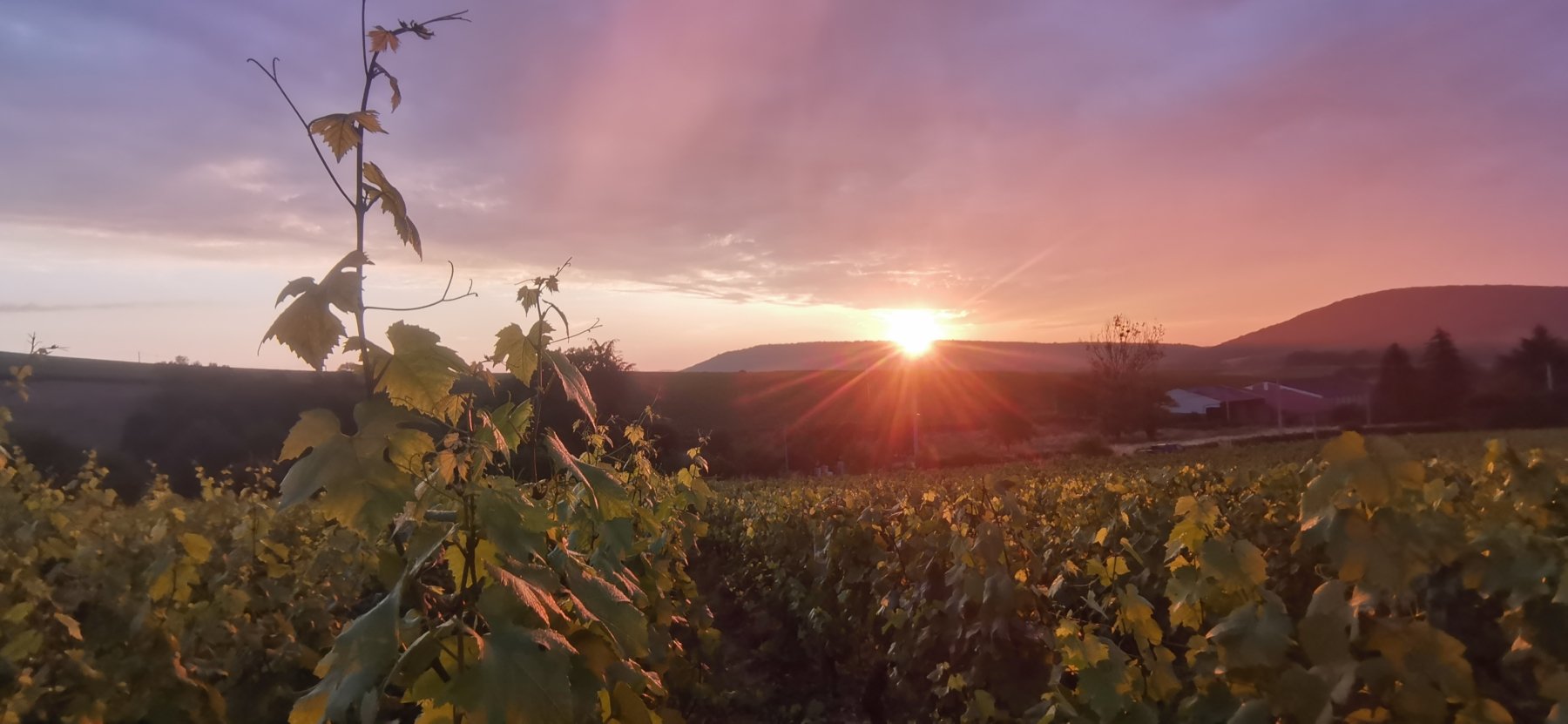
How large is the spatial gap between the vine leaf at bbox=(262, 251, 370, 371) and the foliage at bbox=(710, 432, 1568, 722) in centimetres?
206

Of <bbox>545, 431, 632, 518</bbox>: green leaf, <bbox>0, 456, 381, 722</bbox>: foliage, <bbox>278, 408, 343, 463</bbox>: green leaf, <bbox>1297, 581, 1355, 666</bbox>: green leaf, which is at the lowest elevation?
<bbox>0, 456, 381, 722</bbox>: foliage

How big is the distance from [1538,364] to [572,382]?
69671mm

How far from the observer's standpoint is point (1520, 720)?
364cm

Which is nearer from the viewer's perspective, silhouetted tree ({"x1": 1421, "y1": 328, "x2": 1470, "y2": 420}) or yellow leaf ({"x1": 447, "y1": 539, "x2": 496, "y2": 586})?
yellow leaf ({"x1": 447, "y1": 539, "x2": 496, "y2": 586})

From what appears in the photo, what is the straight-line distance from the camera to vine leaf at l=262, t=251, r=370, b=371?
1.44 m

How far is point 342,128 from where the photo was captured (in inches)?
63.1

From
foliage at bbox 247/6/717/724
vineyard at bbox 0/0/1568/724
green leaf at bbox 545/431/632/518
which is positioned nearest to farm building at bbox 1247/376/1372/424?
vineyard at bbox 0/0/1568/724

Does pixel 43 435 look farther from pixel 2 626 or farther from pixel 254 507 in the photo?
pixel 2 626

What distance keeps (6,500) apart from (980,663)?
5.24m

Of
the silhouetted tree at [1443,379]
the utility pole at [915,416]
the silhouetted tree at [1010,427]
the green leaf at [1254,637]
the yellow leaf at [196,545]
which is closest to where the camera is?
the green leaf at [1254,637]

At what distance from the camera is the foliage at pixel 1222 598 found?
1.97 m

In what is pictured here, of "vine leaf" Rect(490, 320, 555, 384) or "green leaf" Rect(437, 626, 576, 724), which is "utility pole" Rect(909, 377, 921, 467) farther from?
"green leaf" Rect(437, 626, 576, 724)

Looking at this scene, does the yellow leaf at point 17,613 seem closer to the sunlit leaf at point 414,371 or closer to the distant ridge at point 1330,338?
the sunlit leaf at point 414,371

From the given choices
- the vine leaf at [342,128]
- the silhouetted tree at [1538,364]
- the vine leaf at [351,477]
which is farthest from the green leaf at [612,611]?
the silhouetted tree at [1538,364]
